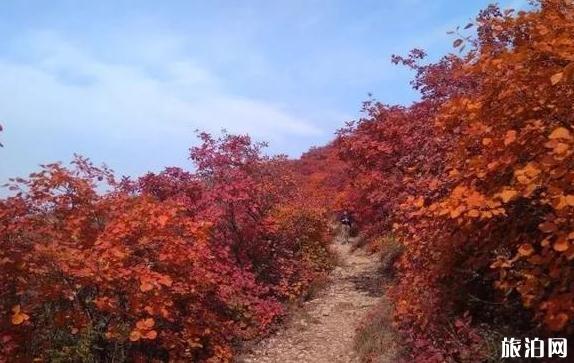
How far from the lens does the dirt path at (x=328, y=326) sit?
28.3 ft

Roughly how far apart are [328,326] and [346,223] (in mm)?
7918

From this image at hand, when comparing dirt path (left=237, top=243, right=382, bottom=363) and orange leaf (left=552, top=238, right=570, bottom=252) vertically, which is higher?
orange leaf (left=552, top=238, right=570, bottom=252)

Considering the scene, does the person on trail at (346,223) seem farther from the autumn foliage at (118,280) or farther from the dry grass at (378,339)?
the dry grass at (378,339)

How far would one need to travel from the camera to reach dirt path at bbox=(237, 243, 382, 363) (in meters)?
8.62

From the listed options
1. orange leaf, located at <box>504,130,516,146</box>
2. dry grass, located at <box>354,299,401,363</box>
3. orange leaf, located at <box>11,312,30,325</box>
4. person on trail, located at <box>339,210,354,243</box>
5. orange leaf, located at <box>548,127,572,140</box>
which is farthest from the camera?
person on trail, located at <box>339,210,354,243</box>

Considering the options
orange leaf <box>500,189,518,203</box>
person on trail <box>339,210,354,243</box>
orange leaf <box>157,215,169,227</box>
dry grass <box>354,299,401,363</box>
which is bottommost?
dry grass <box>354,299,401,363</box>

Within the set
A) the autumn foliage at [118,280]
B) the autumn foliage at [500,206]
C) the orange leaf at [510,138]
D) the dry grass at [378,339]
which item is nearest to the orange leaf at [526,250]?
the autumn foliage at [500,206]

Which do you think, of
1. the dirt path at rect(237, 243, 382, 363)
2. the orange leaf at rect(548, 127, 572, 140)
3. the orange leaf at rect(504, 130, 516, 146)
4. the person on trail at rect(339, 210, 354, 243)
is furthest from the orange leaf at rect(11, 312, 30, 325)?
the person on trail at rect(339, 210, 354, 243)

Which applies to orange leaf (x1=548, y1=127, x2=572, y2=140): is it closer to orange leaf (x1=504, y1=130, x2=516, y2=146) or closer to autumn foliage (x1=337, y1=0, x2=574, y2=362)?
autumn foliage (x1=337, y1=0, x2=574, y2=362)

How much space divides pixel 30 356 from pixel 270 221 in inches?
232

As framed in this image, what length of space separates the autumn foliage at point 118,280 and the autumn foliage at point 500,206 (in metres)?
3.05

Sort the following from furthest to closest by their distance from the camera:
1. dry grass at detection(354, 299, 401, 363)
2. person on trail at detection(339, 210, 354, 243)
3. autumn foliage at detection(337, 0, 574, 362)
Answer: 1. person on trail at detection(339, 210, 354, 243)
2. dry grass at detection(354, 299, 401, 363)
3. autumn foliage at detection(337, 0, 574, 362)

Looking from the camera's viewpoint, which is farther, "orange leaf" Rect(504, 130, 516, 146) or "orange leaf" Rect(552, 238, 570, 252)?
"orange leaf" Rect(504, 130, 516, 146)

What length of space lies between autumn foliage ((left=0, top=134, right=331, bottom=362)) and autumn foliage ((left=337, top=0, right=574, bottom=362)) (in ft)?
10.0
